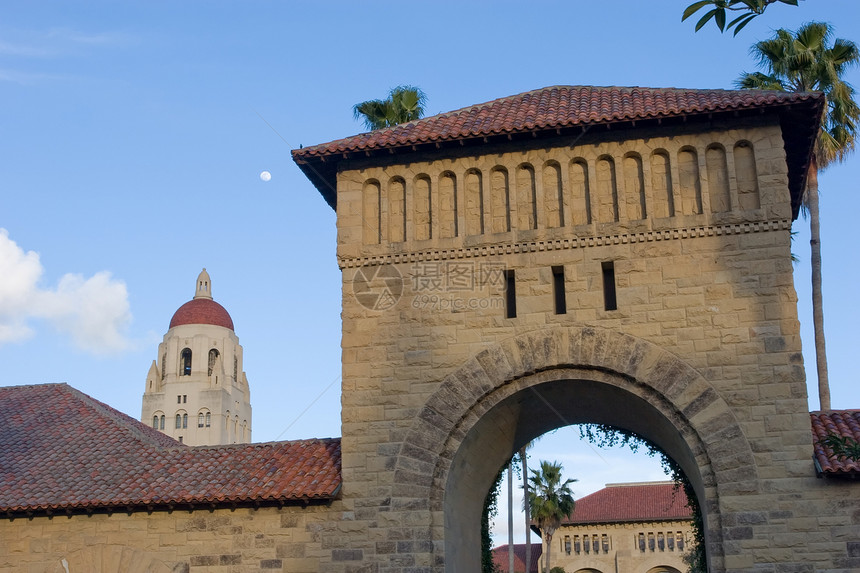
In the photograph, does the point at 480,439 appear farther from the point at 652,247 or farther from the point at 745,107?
the point at 745,107

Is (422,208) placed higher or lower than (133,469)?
higher

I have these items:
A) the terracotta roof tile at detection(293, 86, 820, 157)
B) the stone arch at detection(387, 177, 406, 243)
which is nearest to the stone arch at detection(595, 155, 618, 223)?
the terracotta roof tile at detection(293, 86, 820, 157)

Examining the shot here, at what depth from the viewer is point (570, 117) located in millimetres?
16594

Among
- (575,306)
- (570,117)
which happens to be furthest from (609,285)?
(570,117)

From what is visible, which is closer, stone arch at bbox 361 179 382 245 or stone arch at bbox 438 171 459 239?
stone arch at bbox 438 171 459 239

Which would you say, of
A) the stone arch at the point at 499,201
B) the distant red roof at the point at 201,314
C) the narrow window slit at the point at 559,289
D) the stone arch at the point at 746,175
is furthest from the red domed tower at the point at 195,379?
the stone arch at the point at 746,175

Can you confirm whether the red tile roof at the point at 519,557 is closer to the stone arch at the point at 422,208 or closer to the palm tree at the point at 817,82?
the palm tree at the point at 817,82

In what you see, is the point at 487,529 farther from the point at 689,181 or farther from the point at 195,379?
the point at 195,379

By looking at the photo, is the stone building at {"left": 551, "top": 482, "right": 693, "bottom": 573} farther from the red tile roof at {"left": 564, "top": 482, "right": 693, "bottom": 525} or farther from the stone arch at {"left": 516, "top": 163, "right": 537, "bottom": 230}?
the stone arch at {"left": 516, "top": 163, "right": 537, "bottom": 230}

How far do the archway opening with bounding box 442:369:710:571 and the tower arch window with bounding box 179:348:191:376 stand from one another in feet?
235

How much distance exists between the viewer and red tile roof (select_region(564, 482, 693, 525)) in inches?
2189

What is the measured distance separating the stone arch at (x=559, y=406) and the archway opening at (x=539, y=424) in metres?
0.02

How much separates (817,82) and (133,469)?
20401 mm

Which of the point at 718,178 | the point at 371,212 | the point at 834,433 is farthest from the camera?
the point at 371,212
